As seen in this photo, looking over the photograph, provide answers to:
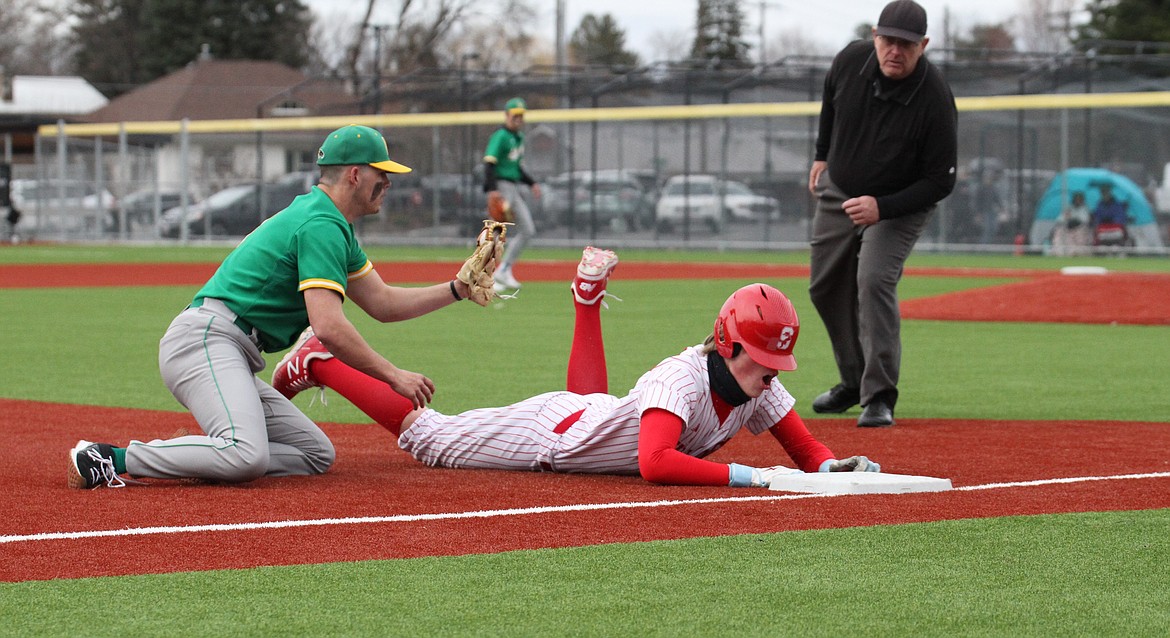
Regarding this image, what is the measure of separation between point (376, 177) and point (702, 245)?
24336mm

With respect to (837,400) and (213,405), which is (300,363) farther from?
(837,400)

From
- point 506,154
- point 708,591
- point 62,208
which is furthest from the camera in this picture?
point 62,208

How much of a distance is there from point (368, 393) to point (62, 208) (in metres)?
31.8

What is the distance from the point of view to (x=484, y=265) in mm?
5754

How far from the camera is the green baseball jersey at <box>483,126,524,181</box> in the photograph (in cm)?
1750

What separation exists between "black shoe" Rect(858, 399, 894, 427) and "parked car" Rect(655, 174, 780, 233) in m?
21.7

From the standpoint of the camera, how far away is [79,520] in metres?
4.79

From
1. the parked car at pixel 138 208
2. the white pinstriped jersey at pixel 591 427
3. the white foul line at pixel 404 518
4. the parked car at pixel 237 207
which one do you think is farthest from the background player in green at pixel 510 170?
the parked car at pixel 138 208

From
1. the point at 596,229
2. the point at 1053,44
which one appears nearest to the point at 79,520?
the point at 596,229

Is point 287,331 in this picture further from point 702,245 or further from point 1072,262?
point 702,245

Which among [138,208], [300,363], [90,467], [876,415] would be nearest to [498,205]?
[876,415]

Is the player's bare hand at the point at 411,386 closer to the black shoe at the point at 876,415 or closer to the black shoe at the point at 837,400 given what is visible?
the black shoe at the point at 876,415

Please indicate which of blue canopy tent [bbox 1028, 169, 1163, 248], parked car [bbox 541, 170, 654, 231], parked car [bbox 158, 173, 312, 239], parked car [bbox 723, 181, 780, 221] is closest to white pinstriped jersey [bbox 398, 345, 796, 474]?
blue canopy tent [bbox 1028, 169, 1163, 248]

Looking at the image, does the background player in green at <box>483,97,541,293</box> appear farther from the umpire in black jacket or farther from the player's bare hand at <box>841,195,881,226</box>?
the player's bare hand at <box>841,195,881,226</box>
